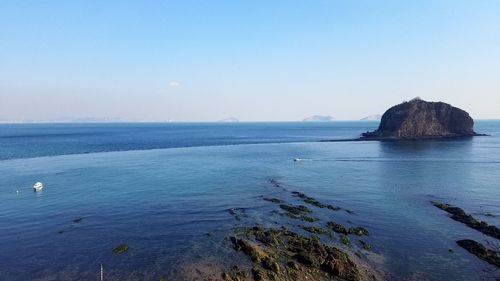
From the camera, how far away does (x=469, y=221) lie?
147 feet

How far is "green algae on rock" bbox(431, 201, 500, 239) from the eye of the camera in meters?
40.7

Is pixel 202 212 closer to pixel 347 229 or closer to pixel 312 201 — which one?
pixel 312 201

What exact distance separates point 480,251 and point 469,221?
1104 centimetres

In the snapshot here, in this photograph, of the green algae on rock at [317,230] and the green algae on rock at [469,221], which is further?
the green algae on rock at [469,221]

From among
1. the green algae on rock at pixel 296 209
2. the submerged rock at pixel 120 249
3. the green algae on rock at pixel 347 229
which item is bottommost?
the submerged rock at pixel 120 249

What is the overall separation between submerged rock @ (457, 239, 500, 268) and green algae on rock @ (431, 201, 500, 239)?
16.1 ft

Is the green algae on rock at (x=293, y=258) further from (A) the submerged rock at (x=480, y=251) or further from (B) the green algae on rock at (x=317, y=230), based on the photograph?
(A) the submerged rock at (x=480, y=251)

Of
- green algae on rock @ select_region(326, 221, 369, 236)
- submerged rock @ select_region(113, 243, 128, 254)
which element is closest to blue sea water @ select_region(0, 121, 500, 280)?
submerged rock @ select_region(113, 243, 128, 254)

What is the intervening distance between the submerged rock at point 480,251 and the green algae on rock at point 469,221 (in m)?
4.90

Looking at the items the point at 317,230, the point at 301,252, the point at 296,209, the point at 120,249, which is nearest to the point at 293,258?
the point at 301,252

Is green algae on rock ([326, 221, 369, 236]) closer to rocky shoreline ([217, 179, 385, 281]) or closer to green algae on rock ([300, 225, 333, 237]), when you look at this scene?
rocky shoreline ([217, 179, 385, 281])

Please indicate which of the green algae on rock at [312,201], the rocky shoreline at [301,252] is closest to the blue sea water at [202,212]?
the rocky shoreline at [301,252]

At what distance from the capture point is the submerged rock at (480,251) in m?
32.9

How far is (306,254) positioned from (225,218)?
15699 millimetres
